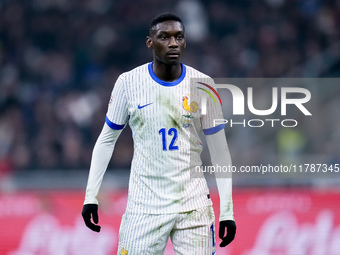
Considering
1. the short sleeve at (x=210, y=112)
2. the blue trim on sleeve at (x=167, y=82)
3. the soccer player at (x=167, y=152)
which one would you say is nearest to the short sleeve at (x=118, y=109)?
the soccer player at (x=167, y=152)

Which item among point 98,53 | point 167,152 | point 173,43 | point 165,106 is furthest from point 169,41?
point 98,53

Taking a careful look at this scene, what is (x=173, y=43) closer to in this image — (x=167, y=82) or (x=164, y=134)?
(x=167, y=82)

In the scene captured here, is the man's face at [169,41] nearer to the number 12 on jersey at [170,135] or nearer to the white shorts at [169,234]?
the number 12 on jersey at [170,135]

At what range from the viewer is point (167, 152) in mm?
3717

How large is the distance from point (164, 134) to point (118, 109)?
312 mm

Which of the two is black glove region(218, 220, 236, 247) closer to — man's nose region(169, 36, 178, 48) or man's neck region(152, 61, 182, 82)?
man's neck region(152, 61, 182, 82)

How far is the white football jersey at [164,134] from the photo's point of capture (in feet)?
12.2

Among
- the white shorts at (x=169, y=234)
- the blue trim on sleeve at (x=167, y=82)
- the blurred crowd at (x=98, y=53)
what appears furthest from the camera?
the blurred crowd at (x=98, y=53)

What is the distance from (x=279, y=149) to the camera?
322 inches

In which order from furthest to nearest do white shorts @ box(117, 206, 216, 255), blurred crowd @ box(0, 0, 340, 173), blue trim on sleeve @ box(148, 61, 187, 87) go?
blurred crowd @ box(0, 0, 340, 173), blue trim on sleeve @ box(148, 61, 187, 87), white shorts @ box(117, 206, 216, 255)

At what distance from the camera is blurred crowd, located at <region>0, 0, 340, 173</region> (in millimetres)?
8891

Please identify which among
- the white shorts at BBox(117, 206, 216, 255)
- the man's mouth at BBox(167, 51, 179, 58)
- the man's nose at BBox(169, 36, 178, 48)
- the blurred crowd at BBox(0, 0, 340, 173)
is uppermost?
the blurred crowd at BBox(0, 0, 340, 173)

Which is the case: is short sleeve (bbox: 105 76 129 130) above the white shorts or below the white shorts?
above

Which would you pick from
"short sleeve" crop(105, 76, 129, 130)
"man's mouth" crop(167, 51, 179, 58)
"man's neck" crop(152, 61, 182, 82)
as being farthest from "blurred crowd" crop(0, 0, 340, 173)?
"man's mouth" crop(167, 51, 179, 58)
